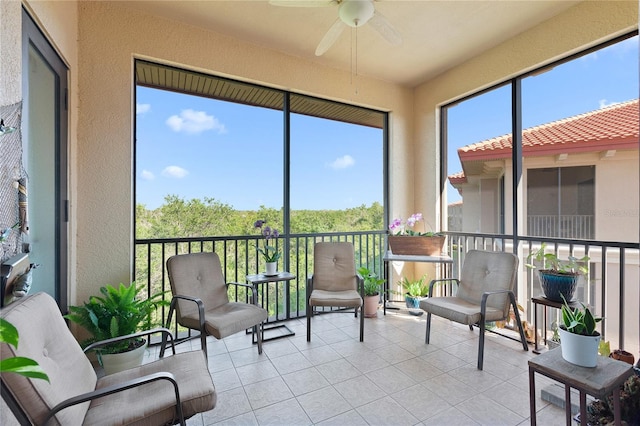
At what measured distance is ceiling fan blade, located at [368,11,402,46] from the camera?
2064mm

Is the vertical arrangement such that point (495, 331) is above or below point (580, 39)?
below

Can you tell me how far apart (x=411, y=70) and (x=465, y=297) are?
2.87m

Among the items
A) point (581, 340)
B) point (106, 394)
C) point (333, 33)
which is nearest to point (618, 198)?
point (581, 340)

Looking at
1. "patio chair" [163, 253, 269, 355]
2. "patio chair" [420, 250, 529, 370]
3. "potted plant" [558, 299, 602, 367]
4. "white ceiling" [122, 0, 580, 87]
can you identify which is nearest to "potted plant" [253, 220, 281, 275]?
"patio chair" [163, 253, 269, 355]

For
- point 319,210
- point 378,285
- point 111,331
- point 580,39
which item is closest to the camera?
point 111,331

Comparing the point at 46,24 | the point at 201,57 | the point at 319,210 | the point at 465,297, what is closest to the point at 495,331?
the point at 465,297

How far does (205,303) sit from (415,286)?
261 centimetres

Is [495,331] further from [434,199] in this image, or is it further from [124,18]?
[124,18]

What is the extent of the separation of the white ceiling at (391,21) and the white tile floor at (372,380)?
2909 millimetres

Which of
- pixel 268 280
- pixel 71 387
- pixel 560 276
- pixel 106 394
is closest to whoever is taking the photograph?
pixel 106 394

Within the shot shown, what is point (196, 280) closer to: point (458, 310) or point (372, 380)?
point (372, 380)

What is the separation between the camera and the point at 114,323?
204 cm

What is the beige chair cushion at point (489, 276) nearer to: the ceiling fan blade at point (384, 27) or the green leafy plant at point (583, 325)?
the green leafy plant at point (583, 325)

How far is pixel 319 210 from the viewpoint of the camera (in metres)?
3.82
